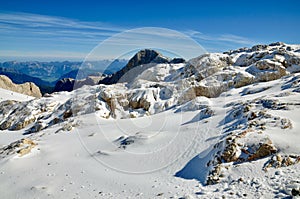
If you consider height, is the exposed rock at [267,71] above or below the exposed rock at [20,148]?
above

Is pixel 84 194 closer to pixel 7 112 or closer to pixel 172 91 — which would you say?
pixel 172 91

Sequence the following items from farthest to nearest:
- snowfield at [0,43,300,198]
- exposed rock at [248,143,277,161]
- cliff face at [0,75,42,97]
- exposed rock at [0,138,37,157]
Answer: cliff face at [0,75,42,97] → exposed rock at [0,138,37,157] → exposed rock at [248,143,277,161] → snowfield at [0,43,300,198]

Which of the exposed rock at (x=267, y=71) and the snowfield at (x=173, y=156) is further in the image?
the exposed rock at (x=267, y=71)

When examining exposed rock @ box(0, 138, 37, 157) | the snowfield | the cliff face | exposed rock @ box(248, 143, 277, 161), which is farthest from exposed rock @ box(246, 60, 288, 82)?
the cliff face

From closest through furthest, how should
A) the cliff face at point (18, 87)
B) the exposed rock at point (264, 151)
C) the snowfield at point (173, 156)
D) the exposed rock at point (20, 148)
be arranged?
the snowfield at point (173, 156) < the exposed rock at point (264, 151) < the exposed rock at point (20, 148) < the cliff face at point (18, 87)

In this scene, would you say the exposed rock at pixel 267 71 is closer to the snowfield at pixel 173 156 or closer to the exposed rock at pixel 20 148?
the snowfield at pixel 173 156

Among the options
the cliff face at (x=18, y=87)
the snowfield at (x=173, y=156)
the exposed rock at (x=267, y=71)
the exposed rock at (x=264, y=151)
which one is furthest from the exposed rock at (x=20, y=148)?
the cliff face at (x=18, y=87)

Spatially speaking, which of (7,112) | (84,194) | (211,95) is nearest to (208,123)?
(84,194)

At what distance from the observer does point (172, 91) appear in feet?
125

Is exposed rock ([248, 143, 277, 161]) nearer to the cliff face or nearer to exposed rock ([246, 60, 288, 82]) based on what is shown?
exposed rock ([246, 60, 288, 82])

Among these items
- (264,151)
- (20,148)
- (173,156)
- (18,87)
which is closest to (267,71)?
(173,156)

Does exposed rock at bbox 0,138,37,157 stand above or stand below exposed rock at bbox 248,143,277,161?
below

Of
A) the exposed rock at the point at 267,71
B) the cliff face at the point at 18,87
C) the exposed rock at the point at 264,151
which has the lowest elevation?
the cliff face at the point at 18,87

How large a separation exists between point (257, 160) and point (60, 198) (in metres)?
10.1
